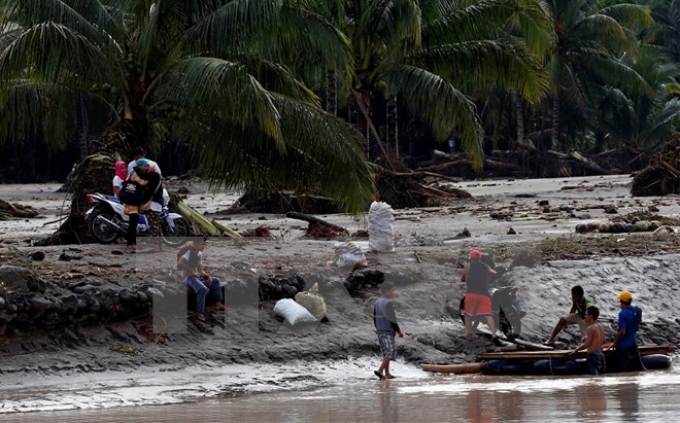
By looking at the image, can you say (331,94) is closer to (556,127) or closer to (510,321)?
(510,321)

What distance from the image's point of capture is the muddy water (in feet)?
33.2

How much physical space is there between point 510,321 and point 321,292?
232cm

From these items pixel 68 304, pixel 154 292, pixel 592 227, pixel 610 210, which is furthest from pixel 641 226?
pixel 68 304

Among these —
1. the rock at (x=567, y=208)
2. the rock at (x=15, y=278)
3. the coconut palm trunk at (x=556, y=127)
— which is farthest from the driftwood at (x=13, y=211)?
the coconut palm trunk at (x=556, y=127)

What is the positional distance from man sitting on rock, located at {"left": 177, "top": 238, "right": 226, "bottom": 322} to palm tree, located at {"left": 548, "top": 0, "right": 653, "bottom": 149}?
1188 inches

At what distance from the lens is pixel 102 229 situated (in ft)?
52.1

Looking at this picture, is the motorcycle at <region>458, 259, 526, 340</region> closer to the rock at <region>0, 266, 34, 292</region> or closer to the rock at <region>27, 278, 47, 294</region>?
the rock at <region>27, 278, 47, 294</region>

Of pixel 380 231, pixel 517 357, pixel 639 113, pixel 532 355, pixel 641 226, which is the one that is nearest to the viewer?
pixel 532 355

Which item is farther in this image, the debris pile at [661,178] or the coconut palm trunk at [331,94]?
the debris pile at [661,178]

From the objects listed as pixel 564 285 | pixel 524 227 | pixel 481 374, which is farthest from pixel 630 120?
pixel 481 374

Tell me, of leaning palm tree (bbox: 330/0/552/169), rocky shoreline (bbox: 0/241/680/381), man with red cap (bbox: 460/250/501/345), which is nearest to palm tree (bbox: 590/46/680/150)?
leaning palm tree (bbox: 330/0/552/169)

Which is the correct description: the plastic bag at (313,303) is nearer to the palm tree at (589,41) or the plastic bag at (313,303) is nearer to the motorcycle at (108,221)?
the motorcycle at (108,221)

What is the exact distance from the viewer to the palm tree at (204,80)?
15.2m

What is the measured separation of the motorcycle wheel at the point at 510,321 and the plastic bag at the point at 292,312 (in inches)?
98.8
